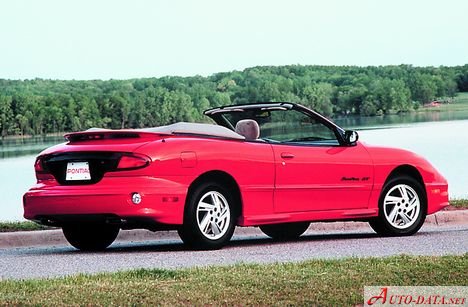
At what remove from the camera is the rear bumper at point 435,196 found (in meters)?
13.6

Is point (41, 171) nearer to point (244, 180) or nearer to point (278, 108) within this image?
point (244, 180)

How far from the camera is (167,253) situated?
1170 centimetres

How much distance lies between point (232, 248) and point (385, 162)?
2.19 metres

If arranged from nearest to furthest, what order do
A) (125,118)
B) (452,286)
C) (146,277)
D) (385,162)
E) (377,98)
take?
(452,286) < (146,277) < (385,162) < (377,98) < (125,118)

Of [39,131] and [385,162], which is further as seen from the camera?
[39,131]

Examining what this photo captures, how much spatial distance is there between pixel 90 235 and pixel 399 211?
11.1ft

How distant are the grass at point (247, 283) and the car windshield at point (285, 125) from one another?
3.54 m

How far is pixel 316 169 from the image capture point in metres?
12.8

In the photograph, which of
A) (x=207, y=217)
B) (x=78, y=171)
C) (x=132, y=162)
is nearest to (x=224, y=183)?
(x=207, y=217)

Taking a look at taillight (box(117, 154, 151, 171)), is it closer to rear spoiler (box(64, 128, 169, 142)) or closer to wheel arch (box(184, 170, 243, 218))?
rear spoiler (box(64, 128, 169, 142))

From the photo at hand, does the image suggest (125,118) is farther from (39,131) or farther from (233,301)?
(233,301)

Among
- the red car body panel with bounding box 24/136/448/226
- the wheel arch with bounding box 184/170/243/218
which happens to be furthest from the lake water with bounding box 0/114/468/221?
the wheel arch with bounding box 184/170/243/218

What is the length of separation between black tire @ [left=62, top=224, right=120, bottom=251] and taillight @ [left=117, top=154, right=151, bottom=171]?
117cm

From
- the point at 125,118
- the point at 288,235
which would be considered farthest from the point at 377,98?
the point at 288,235
